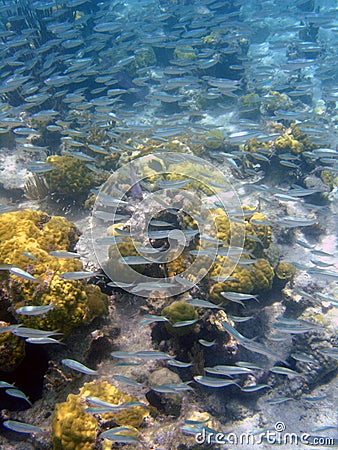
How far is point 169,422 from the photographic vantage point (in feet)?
13.1

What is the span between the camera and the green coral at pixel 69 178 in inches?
294

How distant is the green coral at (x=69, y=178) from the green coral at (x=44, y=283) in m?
2.54

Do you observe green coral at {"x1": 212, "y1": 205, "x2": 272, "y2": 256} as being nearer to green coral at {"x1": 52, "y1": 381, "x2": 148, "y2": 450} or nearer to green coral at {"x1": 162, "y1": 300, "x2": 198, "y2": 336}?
green coral at {"x1": 162, "y1": 300, "x2": 198, "y2": 336}

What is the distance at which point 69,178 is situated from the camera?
7.49m

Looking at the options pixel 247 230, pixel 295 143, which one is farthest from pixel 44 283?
pixel 295 143

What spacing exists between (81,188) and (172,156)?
2.49m

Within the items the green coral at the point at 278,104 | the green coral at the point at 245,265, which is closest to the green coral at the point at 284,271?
the green coral at the point at 245,265

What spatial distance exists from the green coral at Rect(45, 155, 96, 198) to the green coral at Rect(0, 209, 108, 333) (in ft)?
8.33

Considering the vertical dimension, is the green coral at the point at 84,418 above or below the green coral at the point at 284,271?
above

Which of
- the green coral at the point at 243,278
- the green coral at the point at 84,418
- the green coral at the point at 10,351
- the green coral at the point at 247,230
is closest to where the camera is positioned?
the green coral at the point at 84,418

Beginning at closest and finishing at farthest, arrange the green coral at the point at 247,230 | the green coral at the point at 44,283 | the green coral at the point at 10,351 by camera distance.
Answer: the green coral at the point at 10,351 < the green coral at the point at 44,283 < the green coral at the point at 247,230

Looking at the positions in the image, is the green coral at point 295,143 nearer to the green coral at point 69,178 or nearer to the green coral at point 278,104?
the green coral at point 278,104

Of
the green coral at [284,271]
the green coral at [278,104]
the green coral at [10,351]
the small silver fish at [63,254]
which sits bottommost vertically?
the green coral at [284,271]

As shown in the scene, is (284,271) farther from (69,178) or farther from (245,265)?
(69,178)
